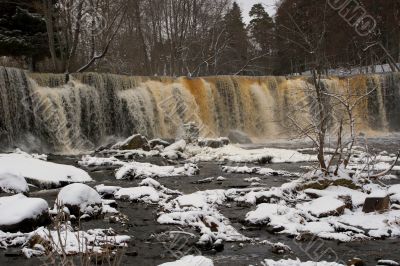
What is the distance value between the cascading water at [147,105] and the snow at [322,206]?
7.58 m

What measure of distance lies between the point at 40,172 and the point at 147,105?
1118cm

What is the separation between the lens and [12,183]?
892 centimetres

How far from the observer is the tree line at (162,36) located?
22.5m

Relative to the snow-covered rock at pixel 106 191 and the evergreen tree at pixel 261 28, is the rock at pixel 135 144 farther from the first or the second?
the evergreen tree at pixel 261 28

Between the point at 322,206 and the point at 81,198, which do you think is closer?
the point at 81,198

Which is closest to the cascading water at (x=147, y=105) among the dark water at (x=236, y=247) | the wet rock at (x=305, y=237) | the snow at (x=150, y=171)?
the snow at (x=150, y=171)

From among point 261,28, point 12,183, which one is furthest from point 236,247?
point 261,28

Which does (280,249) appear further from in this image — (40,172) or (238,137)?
(238,137)

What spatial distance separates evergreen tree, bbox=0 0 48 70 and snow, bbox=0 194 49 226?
52.0 ft

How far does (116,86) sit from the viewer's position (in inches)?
805

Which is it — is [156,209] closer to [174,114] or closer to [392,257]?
[392,257]

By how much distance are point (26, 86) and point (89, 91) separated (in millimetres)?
2647

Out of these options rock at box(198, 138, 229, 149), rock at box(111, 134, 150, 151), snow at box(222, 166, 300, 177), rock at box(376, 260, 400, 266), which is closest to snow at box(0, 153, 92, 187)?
snow at box(222, 166, 300, 177)

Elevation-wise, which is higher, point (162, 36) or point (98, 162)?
point (162, 36)
